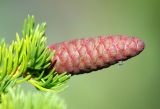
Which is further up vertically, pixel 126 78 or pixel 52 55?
pixel 52 55

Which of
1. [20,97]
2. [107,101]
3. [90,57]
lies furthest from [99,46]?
[107,101]

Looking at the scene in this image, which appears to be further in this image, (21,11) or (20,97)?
(21,11)

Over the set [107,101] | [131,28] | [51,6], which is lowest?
[107,101]

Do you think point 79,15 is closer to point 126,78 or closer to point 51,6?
point 51,6

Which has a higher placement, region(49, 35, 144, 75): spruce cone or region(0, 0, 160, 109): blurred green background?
region(49, 35, 144, 75): spruce cone

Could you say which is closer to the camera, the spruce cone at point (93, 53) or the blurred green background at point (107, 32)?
the spruce cone at point (93, 53)
